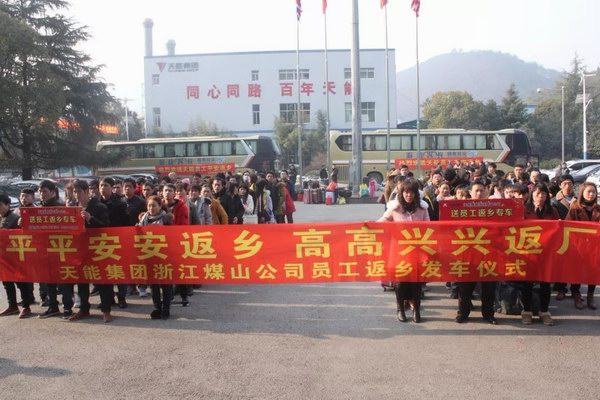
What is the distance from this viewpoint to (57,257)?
24.8ft

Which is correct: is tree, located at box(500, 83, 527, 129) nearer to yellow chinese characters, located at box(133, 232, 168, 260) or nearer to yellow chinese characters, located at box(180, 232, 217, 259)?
yellow chinese characters, located at box(180, 232, 217, 259)

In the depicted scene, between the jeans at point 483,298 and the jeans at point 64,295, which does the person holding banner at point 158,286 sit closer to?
the jeans at point 64,295

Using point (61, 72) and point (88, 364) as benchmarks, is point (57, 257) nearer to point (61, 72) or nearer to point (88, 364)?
point (88, 364)

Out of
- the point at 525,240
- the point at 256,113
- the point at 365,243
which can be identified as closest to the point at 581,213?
the point at 525,240

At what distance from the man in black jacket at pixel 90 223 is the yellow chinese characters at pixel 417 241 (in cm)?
351

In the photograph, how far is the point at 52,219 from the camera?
24.3 ft

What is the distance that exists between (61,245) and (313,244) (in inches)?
121

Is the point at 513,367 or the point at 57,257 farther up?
the point at 57,257

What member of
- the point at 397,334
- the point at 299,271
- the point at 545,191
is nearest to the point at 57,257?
the point at 299,271

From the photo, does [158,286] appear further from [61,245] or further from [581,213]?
[581,213]

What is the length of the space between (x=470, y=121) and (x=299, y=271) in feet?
177

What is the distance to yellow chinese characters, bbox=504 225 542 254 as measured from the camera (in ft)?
22.5

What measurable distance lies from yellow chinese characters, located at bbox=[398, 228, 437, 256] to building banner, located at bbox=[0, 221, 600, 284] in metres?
0.01

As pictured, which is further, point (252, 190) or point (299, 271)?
point (252, 190)
